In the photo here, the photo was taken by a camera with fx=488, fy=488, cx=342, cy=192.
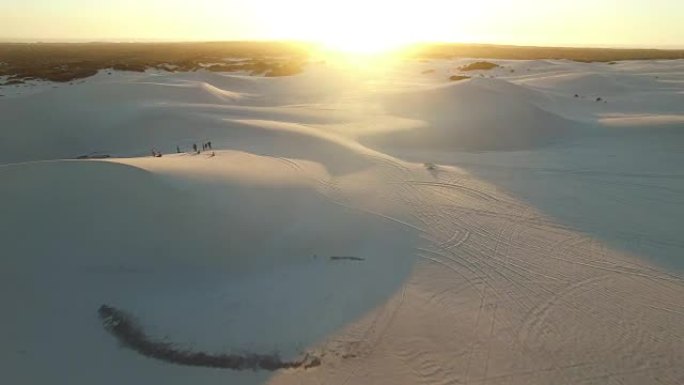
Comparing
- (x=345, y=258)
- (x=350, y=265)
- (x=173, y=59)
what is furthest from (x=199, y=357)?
(x=173, y=59)

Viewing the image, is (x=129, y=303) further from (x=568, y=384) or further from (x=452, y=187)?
(x=452, y=187)

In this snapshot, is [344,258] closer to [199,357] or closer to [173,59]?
[199,357]

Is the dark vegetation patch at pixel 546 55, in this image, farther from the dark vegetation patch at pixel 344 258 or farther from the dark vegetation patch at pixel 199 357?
the dark vegetation patch at pixel 199 357

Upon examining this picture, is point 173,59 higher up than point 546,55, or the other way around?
point 546,55

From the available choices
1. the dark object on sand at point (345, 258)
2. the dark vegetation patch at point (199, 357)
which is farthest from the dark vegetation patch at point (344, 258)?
the dark vegetation patch at point (199, 357)

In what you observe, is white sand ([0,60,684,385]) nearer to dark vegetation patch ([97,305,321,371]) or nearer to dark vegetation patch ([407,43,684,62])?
dark vegetation patch ([97,305,321,371])

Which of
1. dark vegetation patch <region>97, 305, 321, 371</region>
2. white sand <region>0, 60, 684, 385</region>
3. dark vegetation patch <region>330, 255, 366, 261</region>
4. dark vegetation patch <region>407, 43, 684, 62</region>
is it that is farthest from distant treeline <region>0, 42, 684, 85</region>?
dark vegetation patch <region>97, 305, 321, 371</region>

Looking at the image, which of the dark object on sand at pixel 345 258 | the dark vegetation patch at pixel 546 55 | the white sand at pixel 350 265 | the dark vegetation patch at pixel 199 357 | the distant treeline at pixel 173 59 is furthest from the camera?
the dark vegetation patch at pixel 546 55
